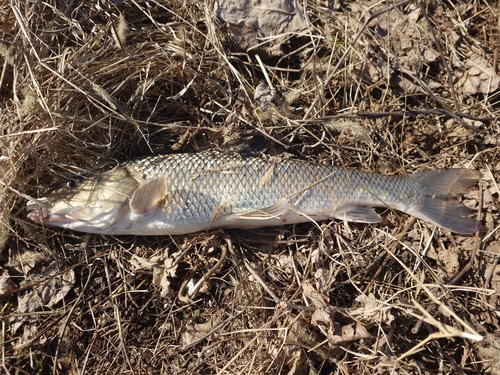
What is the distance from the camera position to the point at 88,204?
3.08 metres

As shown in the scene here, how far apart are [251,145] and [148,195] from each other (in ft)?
3.37

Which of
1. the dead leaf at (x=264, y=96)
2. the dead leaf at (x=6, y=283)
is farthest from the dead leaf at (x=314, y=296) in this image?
the dead leaf at (x=6, y=283)

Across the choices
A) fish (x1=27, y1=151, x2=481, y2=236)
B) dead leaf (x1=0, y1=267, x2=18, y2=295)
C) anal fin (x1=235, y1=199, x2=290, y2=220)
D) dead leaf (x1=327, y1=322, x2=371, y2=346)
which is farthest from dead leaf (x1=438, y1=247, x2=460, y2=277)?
dead leaf (x1=0, y1=267, x2=18, y2=295)

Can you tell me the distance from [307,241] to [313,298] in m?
0.53

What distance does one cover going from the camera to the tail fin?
315 cm

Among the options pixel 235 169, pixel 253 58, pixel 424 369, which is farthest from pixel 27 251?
pixel 424 369

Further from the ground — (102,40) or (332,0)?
(332,0)

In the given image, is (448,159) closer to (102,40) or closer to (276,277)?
(276,277)

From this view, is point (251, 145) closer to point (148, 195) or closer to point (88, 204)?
point (148, 195)

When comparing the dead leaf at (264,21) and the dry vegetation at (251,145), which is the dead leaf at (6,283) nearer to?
the dry vegetation at (251,145)

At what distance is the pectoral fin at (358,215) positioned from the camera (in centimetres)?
317

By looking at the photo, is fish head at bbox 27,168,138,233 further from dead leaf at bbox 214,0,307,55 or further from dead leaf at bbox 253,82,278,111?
dead leaf at bbox 214,0,307,55

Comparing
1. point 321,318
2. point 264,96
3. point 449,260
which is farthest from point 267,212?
point 449,260

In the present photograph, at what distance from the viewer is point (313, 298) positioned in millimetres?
2977
